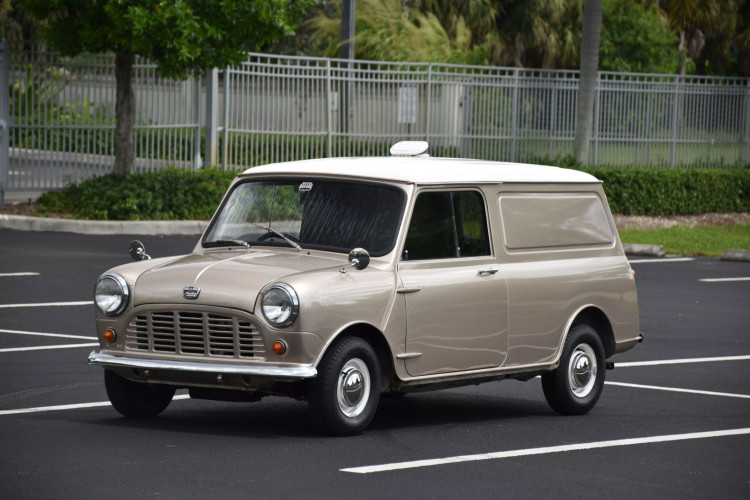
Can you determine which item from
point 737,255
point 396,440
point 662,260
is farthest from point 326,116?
point 396,440

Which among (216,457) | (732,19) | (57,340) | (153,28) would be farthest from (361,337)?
(732,19)

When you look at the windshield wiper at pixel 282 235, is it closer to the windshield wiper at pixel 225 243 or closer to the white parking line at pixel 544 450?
the windshield wiper at pixel 225 243

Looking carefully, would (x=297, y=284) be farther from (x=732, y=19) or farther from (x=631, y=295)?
(x=732, y=19)

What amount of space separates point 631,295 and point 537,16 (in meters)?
33.8

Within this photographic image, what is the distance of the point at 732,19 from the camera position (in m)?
41.4

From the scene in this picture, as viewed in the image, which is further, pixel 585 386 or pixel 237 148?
pixel 237 148

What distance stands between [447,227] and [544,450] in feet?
5.42

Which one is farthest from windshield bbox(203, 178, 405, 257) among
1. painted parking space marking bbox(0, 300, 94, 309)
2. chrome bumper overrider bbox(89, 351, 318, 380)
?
painted parking space marking bbox(0, 300, 94, 309)

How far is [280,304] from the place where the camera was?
814 cm

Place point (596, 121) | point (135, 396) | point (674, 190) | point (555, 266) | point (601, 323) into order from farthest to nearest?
point (596, 121), point (674, 190), point (601, 323), point (555, 266), point (135, 396)

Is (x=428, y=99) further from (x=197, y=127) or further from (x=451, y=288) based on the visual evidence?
(x=451, y=288)

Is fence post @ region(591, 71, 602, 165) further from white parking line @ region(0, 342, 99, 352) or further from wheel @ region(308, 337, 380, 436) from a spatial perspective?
wheel @ region(308, 337, 380, 436)

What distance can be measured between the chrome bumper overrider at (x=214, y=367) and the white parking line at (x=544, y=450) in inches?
27.4

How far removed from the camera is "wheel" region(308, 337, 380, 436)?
8211 millimetres
